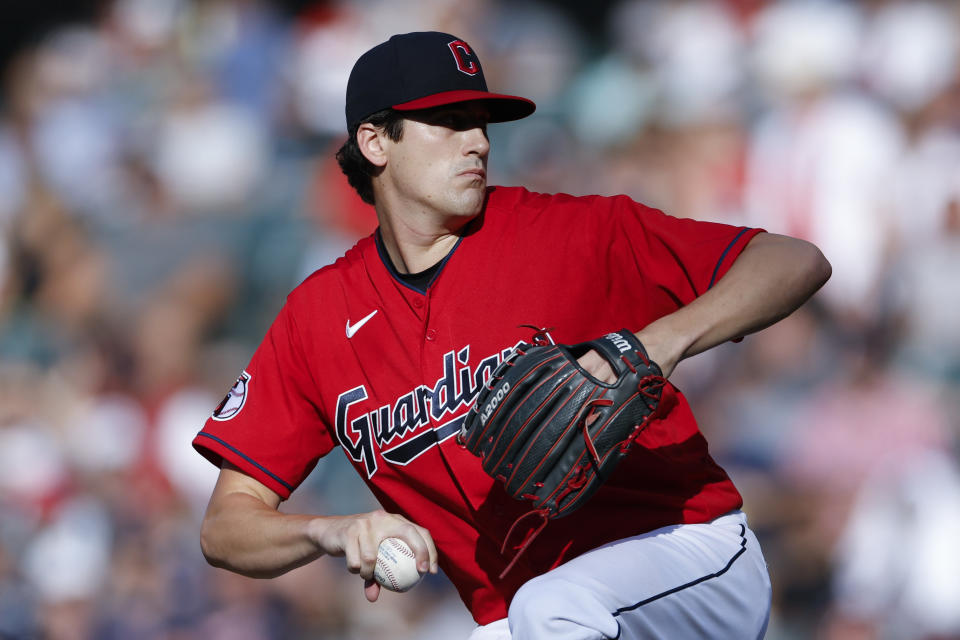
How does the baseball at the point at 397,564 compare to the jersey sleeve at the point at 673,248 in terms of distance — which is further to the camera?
the jersey sleeve at the point at 673,248

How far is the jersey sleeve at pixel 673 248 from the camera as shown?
7.34ft

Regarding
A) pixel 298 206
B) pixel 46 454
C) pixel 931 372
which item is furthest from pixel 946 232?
pixel 46 454

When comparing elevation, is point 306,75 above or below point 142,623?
above

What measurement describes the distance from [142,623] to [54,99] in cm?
372

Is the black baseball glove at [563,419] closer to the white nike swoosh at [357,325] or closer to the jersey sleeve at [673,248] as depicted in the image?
the jersey sleeve at [673,248]

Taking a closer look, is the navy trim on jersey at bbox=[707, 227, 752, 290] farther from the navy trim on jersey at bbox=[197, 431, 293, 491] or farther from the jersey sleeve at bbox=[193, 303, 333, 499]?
the navy trim on jersey at bbox=[197, 431, 293, 491]

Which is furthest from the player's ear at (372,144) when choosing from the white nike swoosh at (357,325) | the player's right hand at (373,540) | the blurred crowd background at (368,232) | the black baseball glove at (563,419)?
the blurred crowd background at (368,232)

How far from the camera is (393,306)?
261 centimetres

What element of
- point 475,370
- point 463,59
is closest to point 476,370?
point 475,370

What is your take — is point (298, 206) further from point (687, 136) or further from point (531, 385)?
point (531, 385)

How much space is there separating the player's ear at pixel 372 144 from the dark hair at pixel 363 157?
16mm

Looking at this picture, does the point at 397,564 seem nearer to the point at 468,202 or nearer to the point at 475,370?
the point at 475,370

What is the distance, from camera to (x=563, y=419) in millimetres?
1971

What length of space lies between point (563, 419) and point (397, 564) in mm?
423
